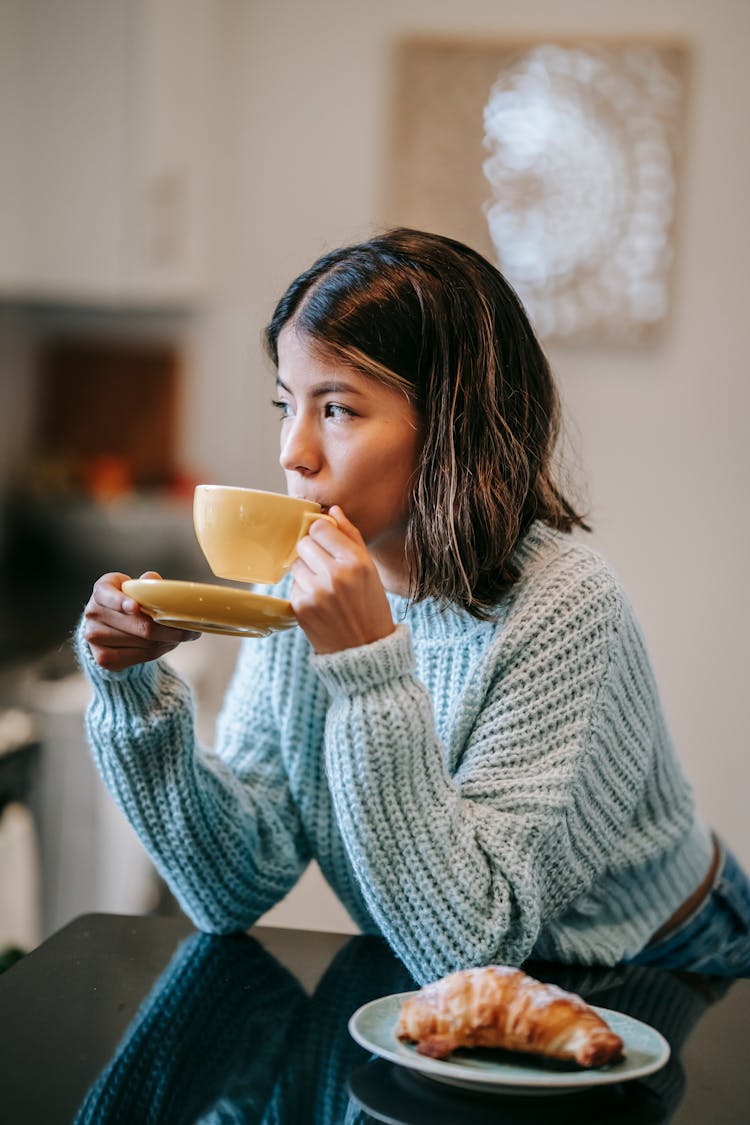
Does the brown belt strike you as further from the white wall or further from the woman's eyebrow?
the white wall

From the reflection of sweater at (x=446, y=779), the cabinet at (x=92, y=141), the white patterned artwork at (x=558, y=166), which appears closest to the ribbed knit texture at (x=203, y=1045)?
the reflection of sweater at (x=446, y=779)

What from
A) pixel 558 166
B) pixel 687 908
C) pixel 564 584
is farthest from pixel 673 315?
pixel 564 584

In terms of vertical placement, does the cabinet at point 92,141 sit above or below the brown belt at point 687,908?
above

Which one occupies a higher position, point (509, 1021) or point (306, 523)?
point (306, 523)

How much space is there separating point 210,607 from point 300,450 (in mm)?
262

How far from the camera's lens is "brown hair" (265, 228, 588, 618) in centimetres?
116

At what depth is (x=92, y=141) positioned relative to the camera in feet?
10.3

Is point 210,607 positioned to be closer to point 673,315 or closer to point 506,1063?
point 506,1063

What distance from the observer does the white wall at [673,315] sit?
3.40m

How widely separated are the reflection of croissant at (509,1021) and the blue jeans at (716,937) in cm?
52

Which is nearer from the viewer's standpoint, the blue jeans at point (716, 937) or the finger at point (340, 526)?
the finger at point (340, 526)

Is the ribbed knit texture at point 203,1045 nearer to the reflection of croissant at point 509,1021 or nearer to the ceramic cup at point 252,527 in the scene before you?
the reflection of croissant at point 509,1021

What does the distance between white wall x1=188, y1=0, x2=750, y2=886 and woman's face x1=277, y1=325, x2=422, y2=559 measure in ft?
7.57

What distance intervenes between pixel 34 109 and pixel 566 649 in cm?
250
